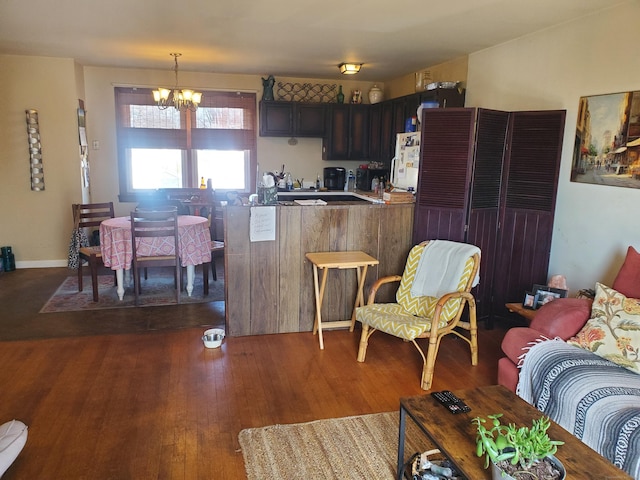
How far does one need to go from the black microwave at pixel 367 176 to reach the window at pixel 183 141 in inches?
60.6

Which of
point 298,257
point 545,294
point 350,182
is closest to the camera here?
point 545,294

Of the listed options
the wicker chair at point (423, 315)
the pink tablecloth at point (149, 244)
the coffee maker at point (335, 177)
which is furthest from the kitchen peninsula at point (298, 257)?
the coffee maker at point (335, 177)

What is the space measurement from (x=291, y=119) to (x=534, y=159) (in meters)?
3.71

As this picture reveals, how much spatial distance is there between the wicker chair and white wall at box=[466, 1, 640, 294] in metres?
1.01

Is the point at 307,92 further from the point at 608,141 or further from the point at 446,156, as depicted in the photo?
the point at 608,141

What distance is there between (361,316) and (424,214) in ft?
3.80

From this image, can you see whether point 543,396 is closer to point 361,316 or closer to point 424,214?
point 361,316

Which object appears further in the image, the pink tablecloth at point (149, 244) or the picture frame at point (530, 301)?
the pink tablecloth at point (149, 244)

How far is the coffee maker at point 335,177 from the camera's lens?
6.86 metres

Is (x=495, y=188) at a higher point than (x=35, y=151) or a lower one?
lower

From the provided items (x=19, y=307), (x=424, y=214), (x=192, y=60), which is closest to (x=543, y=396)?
(x=424, y=214)

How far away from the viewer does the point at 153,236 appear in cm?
444

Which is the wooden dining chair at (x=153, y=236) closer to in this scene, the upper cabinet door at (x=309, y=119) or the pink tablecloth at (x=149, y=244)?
the pink tablecloth at (x=149, y=244)

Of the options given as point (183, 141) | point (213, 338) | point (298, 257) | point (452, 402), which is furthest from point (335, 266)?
point (183, 141)
